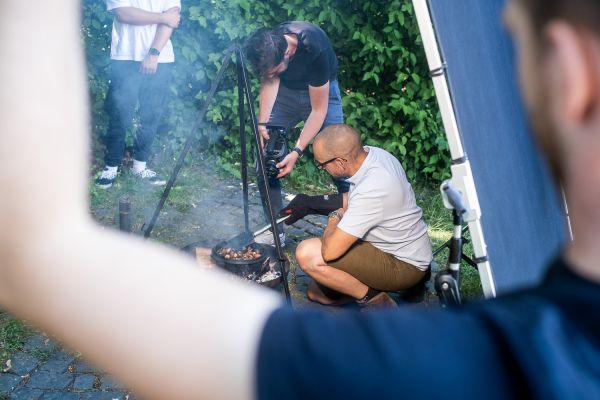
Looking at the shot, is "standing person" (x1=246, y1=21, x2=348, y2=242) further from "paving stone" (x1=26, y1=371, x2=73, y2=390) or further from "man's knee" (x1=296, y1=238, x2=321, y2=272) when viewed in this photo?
"paving stone" (x1=26, y1=371, x2=73, y2=390)

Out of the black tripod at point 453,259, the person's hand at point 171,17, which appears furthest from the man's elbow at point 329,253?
the person's hand at point 171,17

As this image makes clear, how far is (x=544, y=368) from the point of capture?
48cm

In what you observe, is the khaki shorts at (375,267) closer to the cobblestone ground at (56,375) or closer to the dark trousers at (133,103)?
the cobblestone ground at (56,375)

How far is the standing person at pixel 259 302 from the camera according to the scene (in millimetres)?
485

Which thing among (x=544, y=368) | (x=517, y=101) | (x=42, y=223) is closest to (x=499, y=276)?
(x=517, y=101)

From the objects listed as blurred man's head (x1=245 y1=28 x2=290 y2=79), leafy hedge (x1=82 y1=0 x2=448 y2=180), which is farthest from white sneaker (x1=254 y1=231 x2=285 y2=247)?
leafy hedge (x1=82 y1=0 x2=448 y2=180)

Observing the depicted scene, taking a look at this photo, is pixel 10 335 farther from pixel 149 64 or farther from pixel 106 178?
pixel 149 64

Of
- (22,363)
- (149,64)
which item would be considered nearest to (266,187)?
(22,363)

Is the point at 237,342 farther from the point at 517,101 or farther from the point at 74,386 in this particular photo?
the point at 74,386

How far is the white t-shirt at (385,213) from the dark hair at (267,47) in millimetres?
1440

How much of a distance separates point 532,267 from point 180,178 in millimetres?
5462

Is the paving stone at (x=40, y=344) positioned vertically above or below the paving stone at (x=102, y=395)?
above

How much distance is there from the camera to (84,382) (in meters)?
3.36

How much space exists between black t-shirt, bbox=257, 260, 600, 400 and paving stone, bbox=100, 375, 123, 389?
10.2 ft
